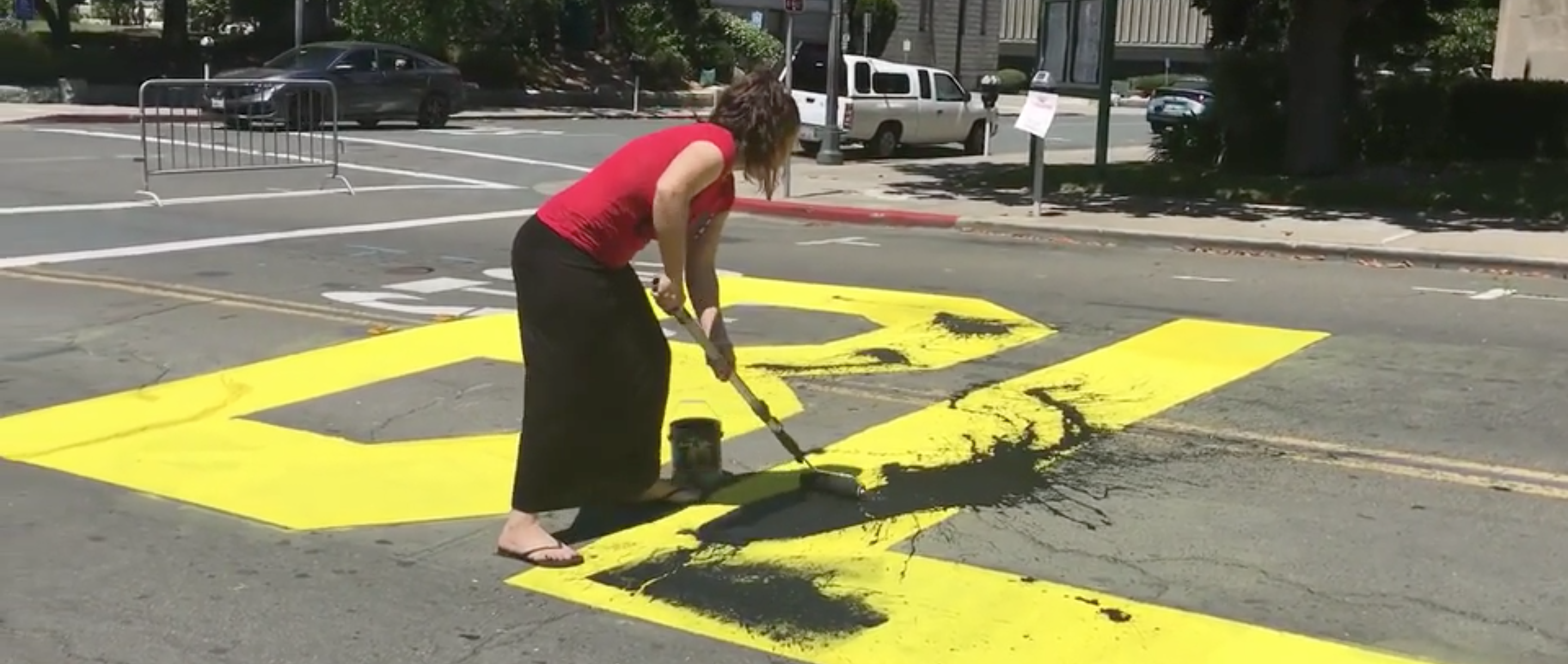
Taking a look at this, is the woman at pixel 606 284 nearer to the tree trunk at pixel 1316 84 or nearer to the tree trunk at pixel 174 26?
the tree trunk at pixel 1316 84

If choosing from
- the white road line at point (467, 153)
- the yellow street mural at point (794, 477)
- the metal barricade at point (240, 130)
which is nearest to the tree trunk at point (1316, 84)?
the white road line at point (467, 153)

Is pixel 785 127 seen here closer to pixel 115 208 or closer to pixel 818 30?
pixel 115 208

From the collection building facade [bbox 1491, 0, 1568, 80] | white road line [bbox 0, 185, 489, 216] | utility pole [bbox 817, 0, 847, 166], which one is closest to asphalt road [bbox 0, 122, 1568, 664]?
white road line [bbox 0, 185, 489, 216]

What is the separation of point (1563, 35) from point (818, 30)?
35.3 metres

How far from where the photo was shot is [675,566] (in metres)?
5.02

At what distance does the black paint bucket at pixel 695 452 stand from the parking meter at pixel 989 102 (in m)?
19.3

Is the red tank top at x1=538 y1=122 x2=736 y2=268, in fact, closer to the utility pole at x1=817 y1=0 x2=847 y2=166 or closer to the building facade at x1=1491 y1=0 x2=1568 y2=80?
the utility pole at x1=817 y1=0 x2=847 y2=166

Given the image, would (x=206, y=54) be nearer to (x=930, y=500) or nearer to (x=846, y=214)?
(x=846, y=214)

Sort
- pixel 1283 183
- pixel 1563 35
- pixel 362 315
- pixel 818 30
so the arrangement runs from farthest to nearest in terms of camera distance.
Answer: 1. pixel 818 30
2. pixel 1563 35
3. pixel 1283 183
4. pixel 362 315

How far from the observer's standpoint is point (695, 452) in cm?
575

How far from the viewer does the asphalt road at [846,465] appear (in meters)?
4.53

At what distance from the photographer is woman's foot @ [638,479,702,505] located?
5.63 meters

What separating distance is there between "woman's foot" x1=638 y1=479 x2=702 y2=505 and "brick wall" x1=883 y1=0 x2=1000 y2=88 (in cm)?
5634

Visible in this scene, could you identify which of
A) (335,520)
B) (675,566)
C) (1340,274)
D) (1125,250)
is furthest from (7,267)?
(1340,274)
